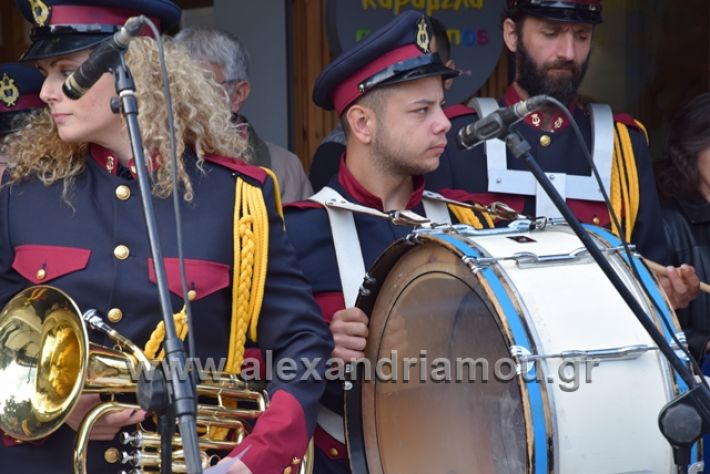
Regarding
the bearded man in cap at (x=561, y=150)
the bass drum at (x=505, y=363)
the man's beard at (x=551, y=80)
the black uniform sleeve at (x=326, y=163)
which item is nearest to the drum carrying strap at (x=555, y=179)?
the bearded man in cap at (x=561, y=150)

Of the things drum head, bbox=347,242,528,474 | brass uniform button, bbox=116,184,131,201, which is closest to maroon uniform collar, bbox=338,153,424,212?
drum head, bbox=347,242,528,474

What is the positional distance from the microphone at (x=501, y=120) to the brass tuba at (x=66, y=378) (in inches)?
34.0

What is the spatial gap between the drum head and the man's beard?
3.33 ft

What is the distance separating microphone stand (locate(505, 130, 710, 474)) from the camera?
287cm

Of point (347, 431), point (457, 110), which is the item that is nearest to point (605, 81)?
point (457, 110)

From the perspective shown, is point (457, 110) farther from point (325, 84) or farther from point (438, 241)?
point (438, 241)

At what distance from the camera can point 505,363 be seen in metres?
3.30

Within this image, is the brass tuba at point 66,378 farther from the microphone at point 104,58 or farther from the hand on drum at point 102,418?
the microphone at point 104,58

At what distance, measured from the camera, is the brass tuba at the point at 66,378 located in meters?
3.16

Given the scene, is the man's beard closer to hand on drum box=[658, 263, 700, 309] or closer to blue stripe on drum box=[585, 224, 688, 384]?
hand on drum box=[658, 263, 700, 309]

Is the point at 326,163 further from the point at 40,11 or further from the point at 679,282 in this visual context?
the point at 40,11

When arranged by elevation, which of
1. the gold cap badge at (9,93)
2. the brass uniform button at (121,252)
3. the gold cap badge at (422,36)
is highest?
the gold cap badge at (422,36)

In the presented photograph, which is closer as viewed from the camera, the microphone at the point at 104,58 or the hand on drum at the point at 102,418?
the microphone at the point at 104,58

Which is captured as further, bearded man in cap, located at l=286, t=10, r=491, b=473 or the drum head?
bearded man in cap, located at l=286, t=10, r=491, b=473
